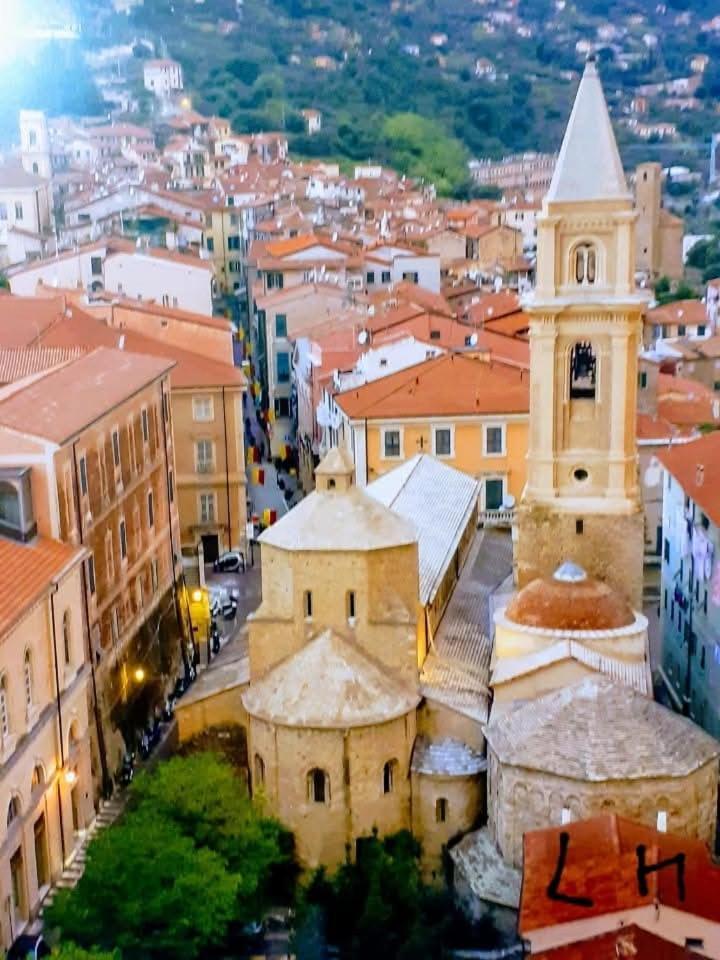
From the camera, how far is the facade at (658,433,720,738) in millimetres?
34750

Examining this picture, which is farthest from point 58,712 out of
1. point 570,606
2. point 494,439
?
point 494,439

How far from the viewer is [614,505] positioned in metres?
33.8

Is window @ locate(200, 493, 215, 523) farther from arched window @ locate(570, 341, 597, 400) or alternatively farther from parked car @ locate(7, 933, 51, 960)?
parked car @ locate(7, 933, 51, 960)

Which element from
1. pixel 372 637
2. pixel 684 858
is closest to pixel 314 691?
pixel 372 637

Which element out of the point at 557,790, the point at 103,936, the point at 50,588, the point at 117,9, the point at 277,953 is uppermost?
the point at 117,9

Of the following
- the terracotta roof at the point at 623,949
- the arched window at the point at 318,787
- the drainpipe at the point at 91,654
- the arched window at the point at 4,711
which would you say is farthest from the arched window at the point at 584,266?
the arched window at the point at 4,711

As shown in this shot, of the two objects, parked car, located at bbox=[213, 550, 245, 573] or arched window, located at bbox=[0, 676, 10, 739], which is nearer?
arched window, located at bbox=[0, 676, 10, 739]

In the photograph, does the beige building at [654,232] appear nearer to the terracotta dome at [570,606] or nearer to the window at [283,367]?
the window at [283,367]

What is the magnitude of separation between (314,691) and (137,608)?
1178cm

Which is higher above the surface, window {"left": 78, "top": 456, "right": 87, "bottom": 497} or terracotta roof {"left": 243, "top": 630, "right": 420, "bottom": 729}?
window {"left": 78, "top": 456, "right": 87, "bottom": 497}

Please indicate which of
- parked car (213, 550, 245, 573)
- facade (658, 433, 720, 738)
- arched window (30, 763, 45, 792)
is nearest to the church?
facade (658, 433, 720, 738)

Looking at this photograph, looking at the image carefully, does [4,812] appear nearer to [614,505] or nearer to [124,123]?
[614,505]

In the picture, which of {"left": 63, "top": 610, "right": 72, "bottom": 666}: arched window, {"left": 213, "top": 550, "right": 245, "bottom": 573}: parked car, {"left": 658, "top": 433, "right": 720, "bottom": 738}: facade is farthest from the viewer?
{"left": 213, "top": 550, "right": 245, "bottom": 573}: parked car

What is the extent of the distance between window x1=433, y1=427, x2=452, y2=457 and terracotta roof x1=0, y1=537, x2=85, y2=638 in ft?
66.7
